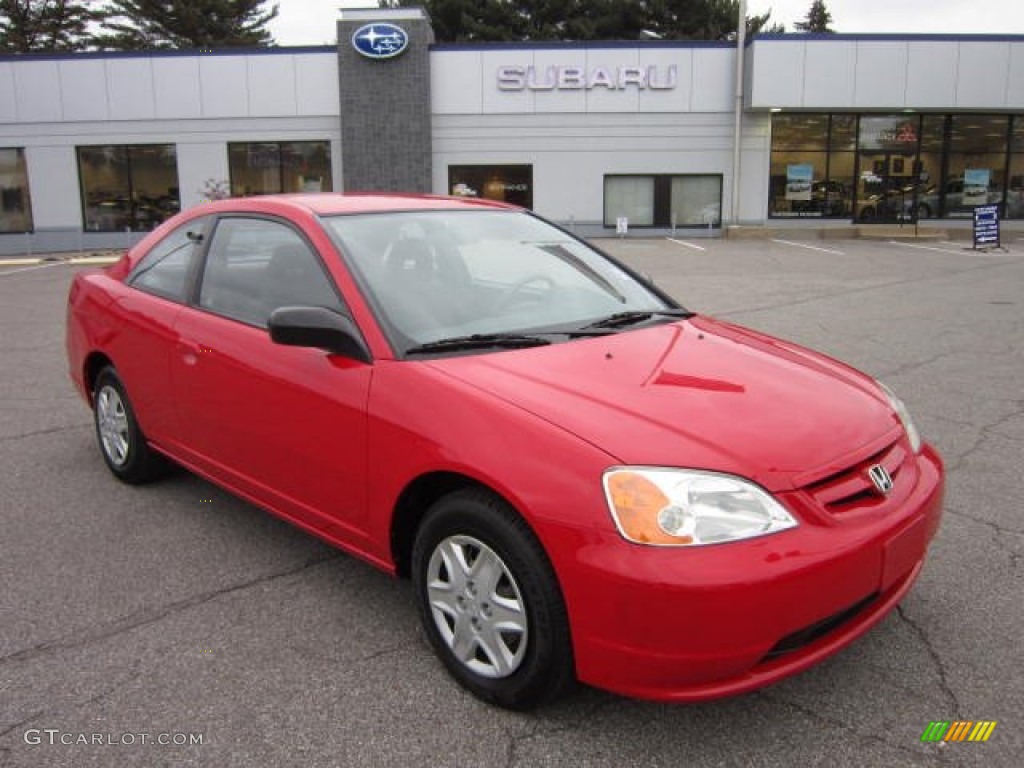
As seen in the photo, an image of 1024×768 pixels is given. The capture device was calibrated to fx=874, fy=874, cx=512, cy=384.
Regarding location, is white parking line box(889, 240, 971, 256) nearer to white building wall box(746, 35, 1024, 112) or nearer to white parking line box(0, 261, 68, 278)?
white building wall box(746, 35, 1024, 112)

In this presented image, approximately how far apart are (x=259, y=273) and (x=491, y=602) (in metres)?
1.93

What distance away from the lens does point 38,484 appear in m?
4.77

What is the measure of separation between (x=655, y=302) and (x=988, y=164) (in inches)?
1096

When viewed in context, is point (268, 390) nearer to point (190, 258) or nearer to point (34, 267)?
point (190, 258)

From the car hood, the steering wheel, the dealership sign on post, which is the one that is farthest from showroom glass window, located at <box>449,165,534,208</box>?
the car hood

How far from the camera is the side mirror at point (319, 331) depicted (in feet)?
9.92

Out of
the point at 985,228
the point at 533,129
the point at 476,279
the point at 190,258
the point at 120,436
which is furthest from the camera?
the point at 533,129

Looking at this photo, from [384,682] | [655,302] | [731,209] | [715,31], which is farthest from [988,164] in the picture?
[384,682]

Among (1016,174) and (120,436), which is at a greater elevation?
(1016,174)

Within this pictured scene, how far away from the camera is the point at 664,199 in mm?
27031

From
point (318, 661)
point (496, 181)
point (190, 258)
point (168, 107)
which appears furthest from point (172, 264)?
point (168, 107)

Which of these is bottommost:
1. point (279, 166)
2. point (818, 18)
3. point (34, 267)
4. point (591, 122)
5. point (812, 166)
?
point (34, 267)

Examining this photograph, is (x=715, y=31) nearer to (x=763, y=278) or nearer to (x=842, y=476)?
(x=763, y=278)

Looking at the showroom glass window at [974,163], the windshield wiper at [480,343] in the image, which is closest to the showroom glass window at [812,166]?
the showroom glass window at [974,163]
